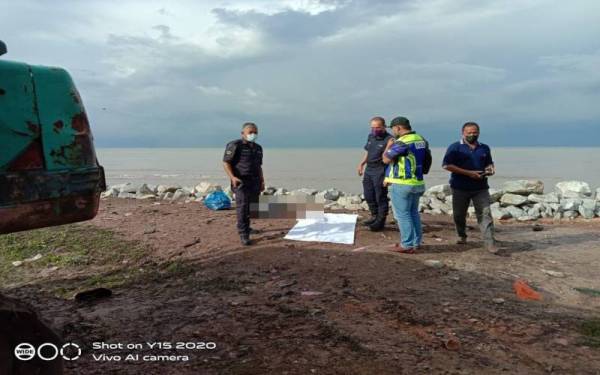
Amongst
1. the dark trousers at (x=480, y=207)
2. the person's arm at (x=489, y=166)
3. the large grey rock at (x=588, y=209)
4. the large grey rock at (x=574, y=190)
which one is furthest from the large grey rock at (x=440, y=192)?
the person's arm at (x=489, y=166)

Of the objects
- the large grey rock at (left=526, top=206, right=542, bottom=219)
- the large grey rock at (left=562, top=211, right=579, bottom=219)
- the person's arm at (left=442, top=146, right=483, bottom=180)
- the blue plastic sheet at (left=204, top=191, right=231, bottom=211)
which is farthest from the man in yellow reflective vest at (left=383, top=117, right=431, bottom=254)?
the large grey rock at (left=562, top=211, right=579, bottom=219)

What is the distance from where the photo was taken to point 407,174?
246 inches

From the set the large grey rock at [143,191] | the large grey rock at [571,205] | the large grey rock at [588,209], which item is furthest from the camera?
the large grey rock at [143,191]

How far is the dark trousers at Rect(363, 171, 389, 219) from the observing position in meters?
7.55

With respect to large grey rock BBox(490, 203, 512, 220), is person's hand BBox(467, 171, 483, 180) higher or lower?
higher

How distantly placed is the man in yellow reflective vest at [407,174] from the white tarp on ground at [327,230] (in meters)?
1.02

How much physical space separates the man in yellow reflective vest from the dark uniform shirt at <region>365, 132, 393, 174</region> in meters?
1.07

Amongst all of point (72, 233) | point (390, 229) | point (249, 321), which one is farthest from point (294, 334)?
point (72, 233)

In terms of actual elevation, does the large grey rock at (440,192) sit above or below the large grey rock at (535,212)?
above

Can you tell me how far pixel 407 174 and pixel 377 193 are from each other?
1.41 metres

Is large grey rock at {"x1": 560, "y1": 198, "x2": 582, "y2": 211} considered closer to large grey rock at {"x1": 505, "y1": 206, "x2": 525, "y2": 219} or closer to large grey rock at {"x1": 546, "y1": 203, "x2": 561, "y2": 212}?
large grey rock at {"x1": 546, "y1": 203, "x2": 561, "y2": 212}

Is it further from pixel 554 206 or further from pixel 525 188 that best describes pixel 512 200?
pixel 554 206

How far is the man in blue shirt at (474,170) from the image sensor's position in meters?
6.55

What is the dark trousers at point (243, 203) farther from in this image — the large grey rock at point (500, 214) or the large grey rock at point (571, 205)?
the large grey rock at point (571, 205)
